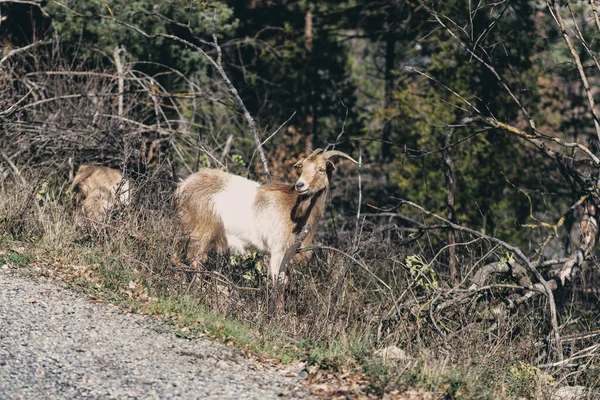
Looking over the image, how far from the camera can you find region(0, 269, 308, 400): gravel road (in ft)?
20.5

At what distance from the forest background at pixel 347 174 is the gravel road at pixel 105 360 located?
396 mm

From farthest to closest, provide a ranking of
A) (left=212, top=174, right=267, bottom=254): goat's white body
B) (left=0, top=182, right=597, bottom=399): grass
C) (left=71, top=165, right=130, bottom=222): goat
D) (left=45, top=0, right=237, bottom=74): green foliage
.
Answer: (left=45, top=0, right=237, bottom=74): green foliage, (left=71, top=165, right=130, bottom=222): goat, (left=212, top=174, right=267, bottom=254): goat's white body, (left=0, top=182, right=597, bottom=399): grass

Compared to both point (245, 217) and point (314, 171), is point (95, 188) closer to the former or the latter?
point (245, 217)

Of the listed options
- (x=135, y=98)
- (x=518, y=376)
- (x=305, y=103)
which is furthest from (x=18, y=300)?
(x=305, y=103)

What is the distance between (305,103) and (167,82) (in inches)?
210

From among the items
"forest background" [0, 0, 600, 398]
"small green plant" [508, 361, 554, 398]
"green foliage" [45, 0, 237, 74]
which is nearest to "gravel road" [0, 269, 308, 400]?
"forest background" [0, 0, 600, 398]

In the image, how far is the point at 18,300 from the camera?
26.5 ft

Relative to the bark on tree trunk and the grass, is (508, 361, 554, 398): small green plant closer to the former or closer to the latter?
the grass

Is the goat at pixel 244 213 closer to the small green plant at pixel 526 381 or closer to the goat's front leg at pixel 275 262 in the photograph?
the goat's front leg at pixel 275 262

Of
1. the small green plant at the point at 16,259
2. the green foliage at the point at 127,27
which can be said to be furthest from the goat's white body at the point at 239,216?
the green foliage at the point at 127,27

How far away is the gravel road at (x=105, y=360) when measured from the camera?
625cm

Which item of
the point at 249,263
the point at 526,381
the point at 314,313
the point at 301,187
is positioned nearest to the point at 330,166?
the point at 301,187

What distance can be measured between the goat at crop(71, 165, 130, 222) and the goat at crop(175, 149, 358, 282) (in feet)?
3.38

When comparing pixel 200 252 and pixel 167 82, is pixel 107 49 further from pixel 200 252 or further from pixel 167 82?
pixel 200 252
